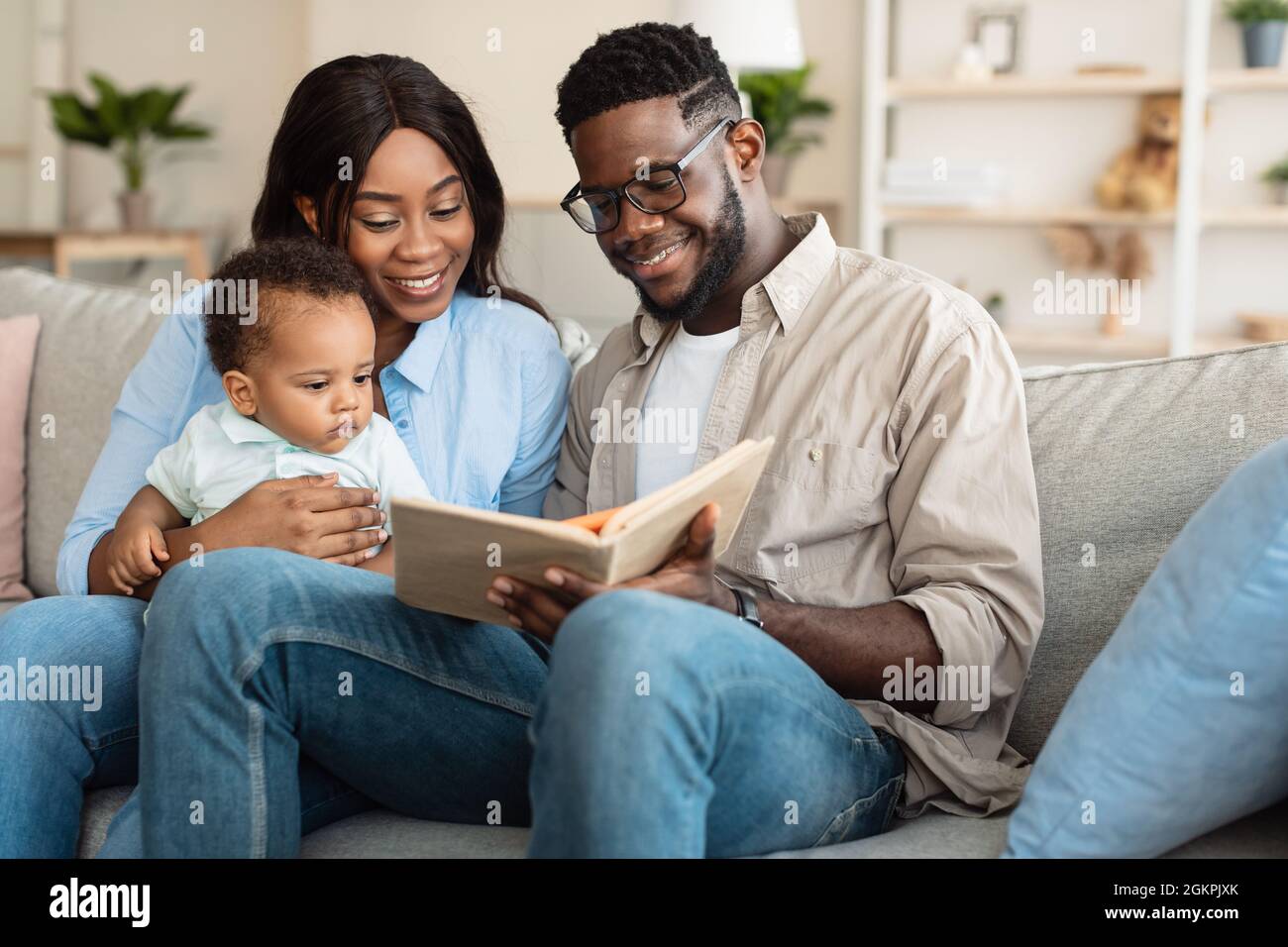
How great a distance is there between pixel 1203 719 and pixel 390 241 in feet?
3.74

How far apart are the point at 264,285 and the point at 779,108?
3.08 meters

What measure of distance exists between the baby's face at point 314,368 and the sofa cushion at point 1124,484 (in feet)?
2.66

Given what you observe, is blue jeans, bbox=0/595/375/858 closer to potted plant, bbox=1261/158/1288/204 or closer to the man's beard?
the man's beard

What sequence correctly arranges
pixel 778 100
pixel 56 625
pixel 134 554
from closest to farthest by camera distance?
pixel 56 625 < pixel 134 554 < pixel 778 100

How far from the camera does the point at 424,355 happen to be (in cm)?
177

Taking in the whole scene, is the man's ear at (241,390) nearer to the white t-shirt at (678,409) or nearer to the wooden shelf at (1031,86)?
the white t-shirt at (678,409)

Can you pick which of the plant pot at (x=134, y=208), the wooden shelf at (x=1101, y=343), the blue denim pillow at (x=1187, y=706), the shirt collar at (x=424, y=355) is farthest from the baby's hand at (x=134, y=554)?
the plant pot at (x=134, y=208)

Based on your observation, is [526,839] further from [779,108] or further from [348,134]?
[779,108]

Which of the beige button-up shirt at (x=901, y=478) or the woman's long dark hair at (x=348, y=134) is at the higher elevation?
the woman's long dark hair at (x=348, y=134)

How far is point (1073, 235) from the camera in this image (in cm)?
405

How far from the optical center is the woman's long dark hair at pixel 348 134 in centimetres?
169

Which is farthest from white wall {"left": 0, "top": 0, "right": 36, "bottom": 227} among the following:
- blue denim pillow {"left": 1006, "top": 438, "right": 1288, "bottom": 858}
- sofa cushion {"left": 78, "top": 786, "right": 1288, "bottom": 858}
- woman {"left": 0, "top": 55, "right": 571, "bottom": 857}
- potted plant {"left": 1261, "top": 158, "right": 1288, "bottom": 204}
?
blue denim pillow {"left": 1006, "top": 438, "right": 1288, "bottom": 858}

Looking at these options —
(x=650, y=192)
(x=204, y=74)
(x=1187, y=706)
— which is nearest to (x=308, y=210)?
(x=650, y=192)
